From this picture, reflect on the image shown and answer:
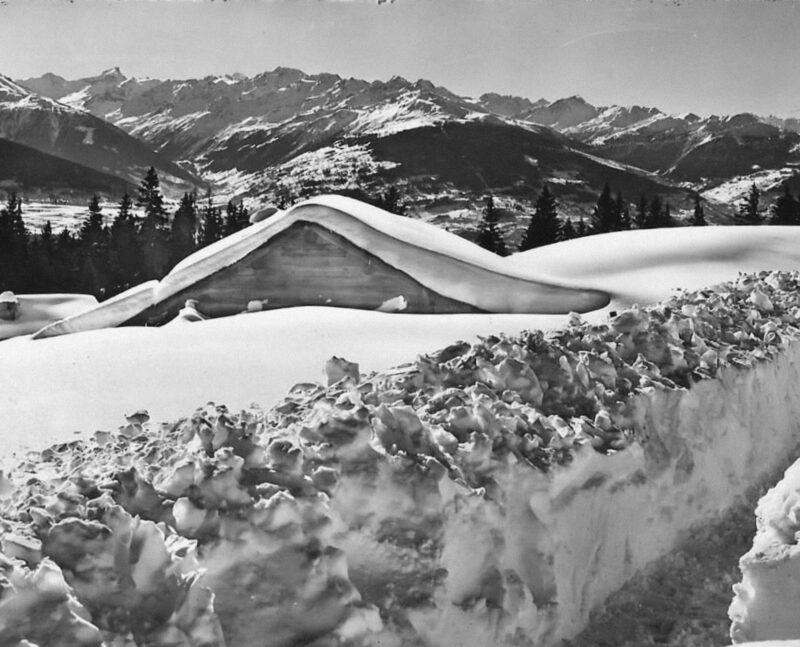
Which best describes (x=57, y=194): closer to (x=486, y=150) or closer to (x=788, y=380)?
(x=486, y=150)

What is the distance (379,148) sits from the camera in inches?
5231

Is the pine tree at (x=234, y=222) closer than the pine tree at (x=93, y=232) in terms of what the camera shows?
No

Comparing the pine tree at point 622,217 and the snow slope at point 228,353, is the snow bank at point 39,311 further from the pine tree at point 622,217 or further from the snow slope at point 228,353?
the pine tree at point 622,217

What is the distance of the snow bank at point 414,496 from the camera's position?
327 cm

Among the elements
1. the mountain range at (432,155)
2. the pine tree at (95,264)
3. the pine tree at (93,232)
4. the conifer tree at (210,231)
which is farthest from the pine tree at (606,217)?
the mountain range at (432,155)

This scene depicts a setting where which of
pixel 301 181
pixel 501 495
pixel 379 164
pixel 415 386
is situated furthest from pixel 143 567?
pixel 379 164

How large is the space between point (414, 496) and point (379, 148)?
434 feet

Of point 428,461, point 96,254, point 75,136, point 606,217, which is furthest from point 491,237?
point 75,136

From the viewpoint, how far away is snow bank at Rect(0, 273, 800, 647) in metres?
3.27

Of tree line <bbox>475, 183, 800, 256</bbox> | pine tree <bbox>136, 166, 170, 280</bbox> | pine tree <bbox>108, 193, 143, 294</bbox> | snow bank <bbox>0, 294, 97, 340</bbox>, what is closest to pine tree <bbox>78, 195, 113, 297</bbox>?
pine tree <bbox>108, 193, 143, 294</bbox>

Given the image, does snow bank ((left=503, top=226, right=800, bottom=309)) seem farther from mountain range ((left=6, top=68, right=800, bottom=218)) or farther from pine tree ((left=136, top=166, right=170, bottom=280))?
mountain range ((left=6, top=68, right=800, bottom=218))

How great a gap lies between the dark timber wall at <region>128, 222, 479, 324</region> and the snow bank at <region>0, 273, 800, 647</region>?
7862 mm

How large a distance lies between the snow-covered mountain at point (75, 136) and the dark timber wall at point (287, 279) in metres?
109

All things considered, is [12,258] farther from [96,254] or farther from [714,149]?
[714,149]
